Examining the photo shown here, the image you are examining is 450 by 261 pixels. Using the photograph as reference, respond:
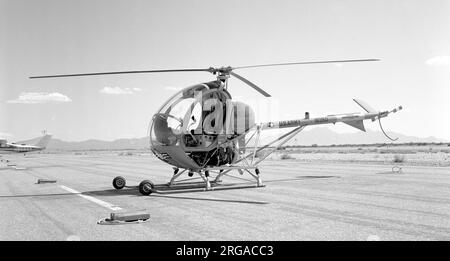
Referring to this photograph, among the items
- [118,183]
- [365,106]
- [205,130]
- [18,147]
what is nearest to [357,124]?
[365,106]

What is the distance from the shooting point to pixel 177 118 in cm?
1210

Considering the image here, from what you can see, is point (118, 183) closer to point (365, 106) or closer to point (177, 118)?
point (177, 118)

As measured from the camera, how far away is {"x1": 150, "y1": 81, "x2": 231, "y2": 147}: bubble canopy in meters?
12.0

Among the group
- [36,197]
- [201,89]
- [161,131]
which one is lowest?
[36,197]

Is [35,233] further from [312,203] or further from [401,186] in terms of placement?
[401,186]

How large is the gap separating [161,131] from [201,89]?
200 centimetres

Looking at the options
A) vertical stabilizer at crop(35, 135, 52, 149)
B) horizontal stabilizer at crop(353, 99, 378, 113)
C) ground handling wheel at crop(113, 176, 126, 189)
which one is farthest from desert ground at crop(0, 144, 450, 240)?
vertical stabilizer at crop(35, 135, 52, 149)

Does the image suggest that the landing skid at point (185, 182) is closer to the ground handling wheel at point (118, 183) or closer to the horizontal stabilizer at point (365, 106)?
the ground handling wheel at point (118, 183)

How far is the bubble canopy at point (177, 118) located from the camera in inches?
471
